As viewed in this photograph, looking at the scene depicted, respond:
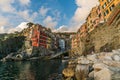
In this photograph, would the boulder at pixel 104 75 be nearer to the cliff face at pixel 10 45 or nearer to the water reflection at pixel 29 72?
the water reflection at pixel 29 72

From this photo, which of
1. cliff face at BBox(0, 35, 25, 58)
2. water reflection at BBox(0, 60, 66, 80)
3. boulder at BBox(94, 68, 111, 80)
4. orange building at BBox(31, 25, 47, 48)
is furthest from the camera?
cliff face at BBox(0, 35, 25, 58)

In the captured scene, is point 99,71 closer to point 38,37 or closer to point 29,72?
point 29,72

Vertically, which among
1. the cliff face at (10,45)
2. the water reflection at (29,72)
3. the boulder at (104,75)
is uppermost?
the cliff face at (10,45)

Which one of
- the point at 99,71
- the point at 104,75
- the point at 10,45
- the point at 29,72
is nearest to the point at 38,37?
the point at 10,45

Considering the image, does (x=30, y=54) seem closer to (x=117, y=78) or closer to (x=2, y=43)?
(x=2, y=43)

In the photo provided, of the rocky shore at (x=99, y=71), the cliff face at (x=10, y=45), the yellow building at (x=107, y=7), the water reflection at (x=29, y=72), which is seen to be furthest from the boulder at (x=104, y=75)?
the cliff face at (x=10, y=45)

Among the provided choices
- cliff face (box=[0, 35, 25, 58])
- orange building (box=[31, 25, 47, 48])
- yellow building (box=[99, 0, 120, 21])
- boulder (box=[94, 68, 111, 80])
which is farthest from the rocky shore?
cliff face (box=[0, 35, 25, 58])

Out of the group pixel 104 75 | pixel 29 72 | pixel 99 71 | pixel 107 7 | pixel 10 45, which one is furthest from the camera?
pixel 10 45

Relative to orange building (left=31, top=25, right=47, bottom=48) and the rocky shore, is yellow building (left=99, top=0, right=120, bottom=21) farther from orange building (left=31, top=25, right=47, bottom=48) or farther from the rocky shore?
orange building (left=31, top=25, right=47, bottom=48)

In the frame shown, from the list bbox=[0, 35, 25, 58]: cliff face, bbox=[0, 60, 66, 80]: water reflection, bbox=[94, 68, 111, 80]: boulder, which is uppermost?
bbox=[0, 35, 25, 58]: cliff face

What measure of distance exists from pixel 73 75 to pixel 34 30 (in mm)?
131844

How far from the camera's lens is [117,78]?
691 inches

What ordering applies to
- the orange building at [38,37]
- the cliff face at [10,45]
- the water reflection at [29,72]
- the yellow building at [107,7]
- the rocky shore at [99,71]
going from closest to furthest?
the rocky shore at [99,71] < the water reflection at [29,72] < the yellow building at [107,7] < the orange building at [38,37] < the cliff face at [10,45]

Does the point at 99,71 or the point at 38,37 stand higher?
the point at 38,37
